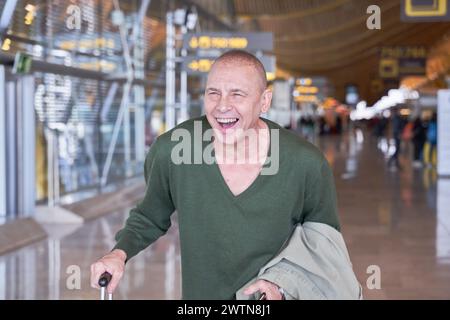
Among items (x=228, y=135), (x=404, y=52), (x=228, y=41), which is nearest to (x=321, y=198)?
(x=228, y=135)

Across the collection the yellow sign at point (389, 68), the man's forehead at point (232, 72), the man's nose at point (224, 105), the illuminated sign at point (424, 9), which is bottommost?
the man's nose at point (224, 105)

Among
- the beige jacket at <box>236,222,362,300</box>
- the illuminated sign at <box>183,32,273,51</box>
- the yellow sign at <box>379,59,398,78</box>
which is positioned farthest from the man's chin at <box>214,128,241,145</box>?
the yellow sign at <box>379,59,398,78</box>

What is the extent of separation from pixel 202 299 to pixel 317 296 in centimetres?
40

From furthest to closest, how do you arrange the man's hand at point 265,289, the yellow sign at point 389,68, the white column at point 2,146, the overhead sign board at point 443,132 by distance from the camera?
the yellow sign at point 389,68 < the overhead sign board at point 443,132 < the white column at point 2,146 < the man's hand at point 265,289

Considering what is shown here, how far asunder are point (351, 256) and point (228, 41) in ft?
29.0

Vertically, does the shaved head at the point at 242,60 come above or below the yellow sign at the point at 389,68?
below

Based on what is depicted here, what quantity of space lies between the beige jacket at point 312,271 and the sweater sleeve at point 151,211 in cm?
47

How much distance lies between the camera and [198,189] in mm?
2709

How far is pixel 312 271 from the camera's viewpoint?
8.33 ft

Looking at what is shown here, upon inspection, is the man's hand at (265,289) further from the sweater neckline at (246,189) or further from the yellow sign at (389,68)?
the yellow sign at (389,68)

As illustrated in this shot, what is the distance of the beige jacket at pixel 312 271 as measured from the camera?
Answer: 2.54 metres

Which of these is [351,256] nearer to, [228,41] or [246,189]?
[246,189]

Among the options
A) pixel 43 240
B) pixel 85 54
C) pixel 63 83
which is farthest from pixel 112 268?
pixel 85 54

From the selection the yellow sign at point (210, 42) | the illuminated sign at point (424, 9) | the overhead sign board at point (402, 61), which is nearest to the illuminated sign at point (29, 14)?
the yellow sign at point (210, 42)
